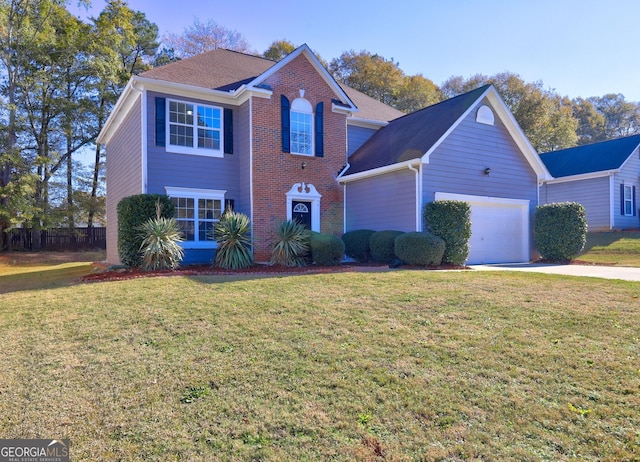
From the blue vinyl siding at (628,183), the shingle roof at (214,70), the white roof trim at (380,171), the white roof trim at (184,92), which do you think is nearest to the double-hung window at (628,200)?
the blue vinyl siding at (628,183)

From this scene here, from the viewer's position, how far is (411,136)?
15.0 metres

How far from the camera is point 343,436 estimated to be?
11.2ft

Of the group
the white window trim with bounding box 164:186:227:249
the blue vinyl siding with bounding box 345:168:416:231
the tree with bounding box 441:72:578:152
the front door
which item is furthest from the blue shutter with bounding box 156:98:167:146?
the tree with bounding box 441:72:578:152

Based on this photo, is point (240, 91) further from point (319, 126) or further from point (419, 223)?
point (419, 223)

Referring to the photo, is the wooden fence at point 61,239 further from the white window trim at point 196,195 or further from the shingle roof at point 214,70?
the white window trim at point 196,195

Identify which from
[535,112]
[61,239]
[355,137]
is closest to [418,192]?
[355,137]

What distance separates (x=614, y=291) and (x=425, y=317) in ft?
13.0

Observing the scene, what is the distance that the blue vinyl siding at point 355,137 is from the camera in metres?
17.6

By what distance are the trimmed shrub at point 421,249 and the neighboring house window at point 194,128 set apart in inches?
272

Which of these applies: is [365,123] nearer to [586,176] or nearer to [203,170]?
[203,170]

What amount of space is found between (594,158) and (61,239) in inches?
1307

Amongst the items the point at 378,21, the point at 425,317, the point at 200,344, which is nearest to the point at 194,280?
the point at 200,344

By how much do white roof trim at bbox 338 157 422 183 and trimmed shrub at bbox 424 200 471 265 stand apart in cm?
142

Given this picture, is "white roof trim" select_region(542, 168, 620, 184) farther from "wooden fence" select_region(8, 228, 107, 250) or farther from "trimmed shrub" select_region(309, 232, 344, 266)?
"wooden fence" select_region(8, 228, 107, 250)
